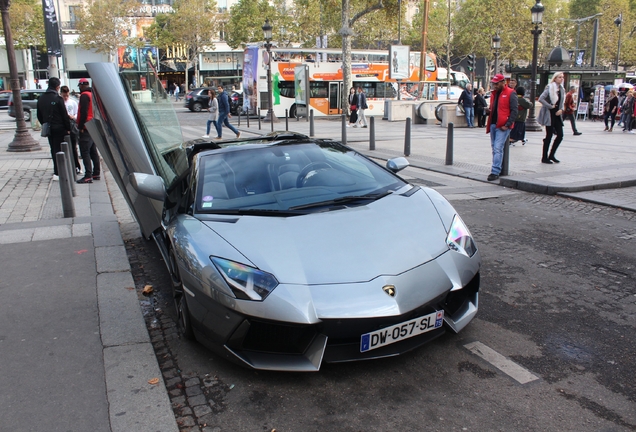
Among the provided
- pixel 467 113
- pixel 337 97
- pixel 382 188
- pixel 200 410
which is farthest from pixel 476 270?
pixel 337 97

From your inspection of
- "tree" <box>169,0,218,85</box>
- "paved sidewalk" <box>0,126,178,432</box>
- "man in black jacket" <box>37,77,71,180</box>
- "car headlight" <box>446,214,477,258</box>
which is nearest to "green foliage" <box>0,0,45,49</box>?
"tree" <box>169,0,218,85</box>

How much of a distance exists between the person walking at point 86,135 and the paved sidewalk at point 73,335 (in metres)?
3.03

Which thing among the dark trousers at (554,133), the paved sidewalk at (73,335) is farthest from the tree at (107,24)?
the paved sidewalk at (73,335)

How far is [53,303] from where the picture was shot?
172 inches

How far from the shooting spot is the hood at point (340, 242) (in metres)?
3.12

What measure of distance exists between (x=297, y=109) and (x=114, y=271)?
974 inches

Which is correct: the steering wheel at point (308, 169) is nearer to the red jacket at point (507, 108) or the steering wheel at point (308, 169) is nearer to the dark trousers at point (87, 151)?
the red jacket at point (507, 108)

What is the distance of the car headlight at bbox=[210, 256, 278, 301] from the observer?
303 cm

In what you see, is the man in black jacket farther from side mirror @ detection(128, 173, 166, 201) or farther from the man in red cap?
the man in red cap

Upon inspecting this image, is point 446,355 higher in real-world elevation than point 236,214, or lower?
lower

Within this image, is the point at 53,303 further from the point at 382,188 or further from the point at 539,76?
the point at 539,76

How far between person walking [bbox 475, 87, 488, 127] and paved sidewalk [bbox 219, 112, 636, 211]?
5.84 feet

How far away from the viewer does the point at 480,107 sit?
70.1 ft

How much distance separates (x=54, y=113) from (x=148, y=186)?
19.8 feet
